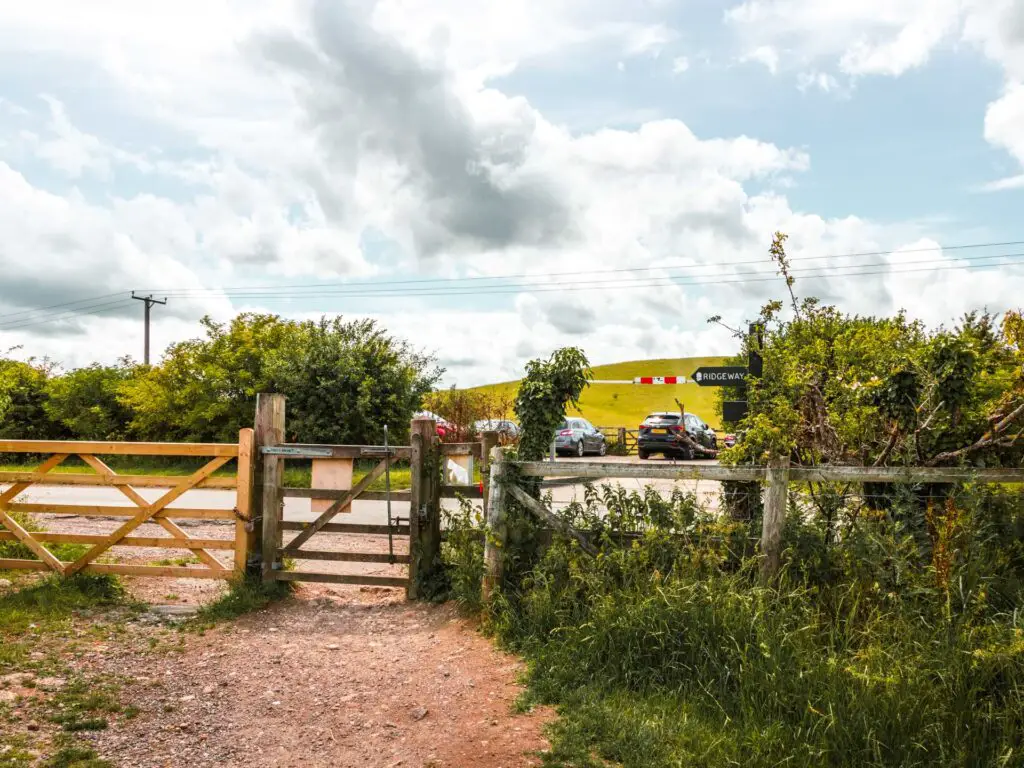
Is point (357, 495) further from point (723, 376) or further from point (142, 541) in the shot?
point (723, 376)

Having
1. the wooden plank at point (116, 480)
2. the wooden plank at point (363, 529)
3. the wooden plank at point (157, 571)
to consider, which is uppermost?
the wooden plank at point (116, 480)

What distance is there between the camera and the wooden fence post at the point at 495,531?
657 centimetres

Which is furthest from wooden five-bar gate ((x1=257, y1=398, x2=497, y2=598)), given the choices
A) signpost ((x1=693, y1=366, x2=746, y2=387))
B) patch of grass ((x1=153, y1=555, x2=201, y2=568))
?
signpost ((x1=693, y1=366, x2=746, y2=387))

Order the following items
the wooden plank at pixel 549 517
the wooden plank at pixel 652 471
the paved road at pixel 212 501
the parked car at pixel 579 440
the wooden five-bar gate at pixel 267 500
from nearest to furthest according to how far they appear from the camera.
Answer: the wooden plank at pixel 652 471, the wooden plank at pixel 549 517, the wooden five-bar gate at pixel 267 500, the paved road at pixel 212 501, the parked car at pixel 579 440

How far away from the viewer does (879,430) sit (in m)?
6.50

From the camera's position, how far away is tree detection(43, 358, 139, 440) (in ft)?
79.9

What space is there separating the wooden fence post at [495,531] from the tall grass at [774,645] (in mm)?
233

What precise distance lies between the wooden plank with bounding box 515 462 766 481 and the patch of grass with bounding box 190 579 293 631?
325 centimetres

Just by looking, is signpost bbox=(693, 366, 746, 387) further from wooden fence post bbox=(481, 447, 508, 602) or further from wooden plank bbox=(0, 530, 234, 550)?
wooden plank bbox=(0, 530, 234, 550)

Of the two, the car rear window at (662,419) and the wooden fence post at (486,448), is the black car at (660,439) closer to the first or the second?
the car rear window at (662,419)

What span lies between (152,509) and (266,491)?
118cm

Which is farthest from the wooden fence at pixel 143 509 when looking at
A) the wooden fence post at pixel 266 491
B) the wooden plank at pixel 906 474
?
the wooden plank at pixel 906 474

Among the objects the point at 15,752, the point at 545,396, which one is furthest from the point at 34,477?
the point at 545,396

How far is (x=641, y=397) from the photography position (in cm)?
8681
